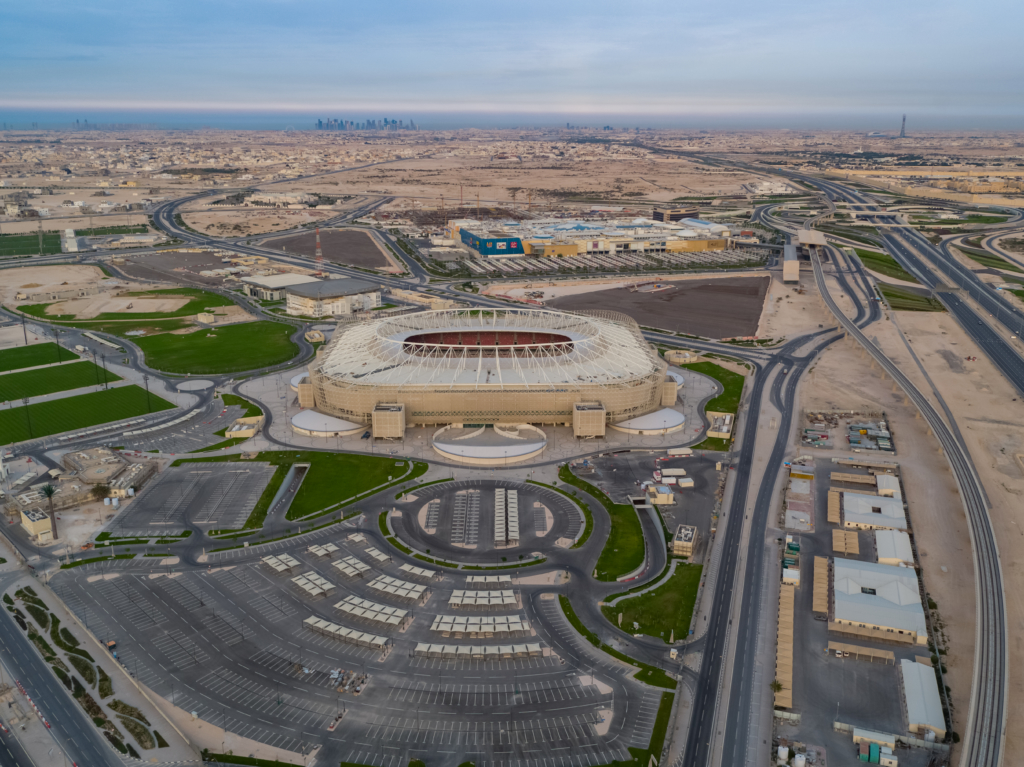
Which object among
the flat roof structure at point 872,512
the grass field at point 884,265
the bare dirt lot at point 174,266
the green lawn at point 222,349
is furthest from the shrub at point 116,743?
the grass field at point 884,265

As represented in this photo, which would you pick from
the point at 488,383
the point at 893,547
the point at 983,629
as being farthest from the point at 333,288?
the point at 983,629

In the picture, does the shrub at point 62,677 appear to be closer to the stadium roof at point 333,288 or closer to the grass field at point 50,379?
the grass field at point 50,379

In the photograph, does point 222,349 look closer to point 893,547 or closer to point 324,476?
point 324,476

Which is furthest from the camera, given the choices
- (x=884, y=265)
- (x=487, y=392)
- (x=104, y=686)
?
(x=884, y=265)

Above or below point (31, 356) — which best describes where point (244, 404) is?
below

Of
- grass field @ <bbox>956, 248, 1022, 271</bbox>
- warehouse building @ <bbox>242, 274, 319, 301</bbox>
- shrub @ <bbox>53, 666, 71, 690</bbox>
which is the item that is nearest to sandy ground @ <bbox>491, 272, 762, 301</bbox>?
warehouse building @ <bbox>242, 274, 319, 301</bbox>

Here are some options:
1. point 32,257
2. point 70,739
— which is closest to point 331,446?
point 70,739
